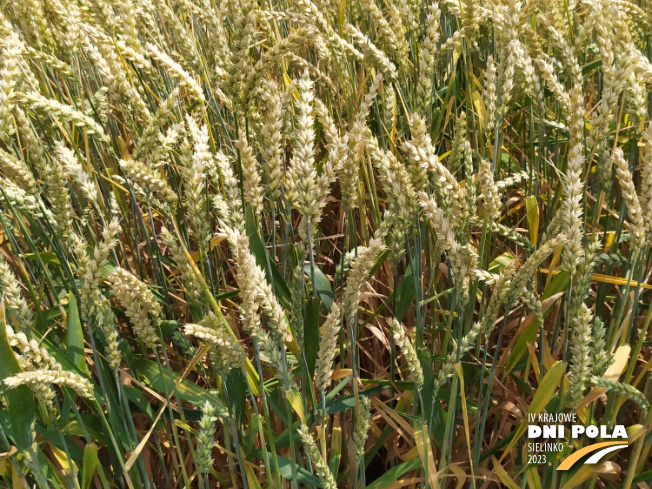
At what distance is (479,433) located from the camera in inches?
44.5

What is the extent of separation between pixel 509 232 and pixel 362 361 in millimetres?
568

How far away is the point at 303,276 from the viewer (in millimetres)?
921

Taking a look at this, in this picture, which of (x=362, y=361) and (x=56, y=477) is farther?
(x=362, y=361)

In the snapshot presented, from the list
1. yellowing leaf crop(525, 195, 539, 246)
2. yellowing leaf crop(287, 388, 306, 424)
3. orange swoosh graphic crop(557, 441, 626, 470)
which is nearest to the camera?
yellowing leaf crop(287, 388, 306, 424)

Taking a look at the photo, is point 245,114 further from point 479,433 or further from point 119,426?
point 479,433

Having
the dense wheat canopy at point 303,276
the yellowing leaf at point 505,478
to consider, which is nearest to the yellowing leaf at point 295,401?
the dense wheat canopy at point 303,276

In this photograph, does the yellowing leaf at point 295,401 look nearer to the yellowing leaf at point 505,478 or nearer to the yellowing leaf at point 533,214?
the yellowing leaf at point 505,478

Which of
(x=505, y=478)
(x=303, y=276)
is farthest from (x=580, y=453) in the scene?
(x=303, y=276)

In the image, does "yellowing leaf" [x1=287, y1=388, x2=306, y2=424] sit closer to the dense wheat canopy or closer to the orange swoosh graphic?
the dense wheat canopy

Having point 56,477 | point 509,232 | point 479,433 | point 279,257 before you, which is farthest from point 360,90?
point 56,477

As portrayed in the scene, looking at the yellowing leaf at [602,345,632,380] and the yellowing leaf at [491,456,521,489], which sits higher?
the yellowing leaf at [602,345,632,380]

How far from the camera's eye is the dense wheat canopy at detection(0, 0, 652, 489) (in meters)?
0.84

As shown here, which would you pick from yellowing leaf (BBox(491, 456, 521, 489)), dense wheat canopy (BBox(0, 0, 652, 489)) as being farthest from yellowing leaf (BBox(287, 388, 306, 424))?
yellowing leaf (BBox(491, 456, 521, 489))

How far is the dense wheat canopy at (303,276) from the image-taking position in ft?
2.76
